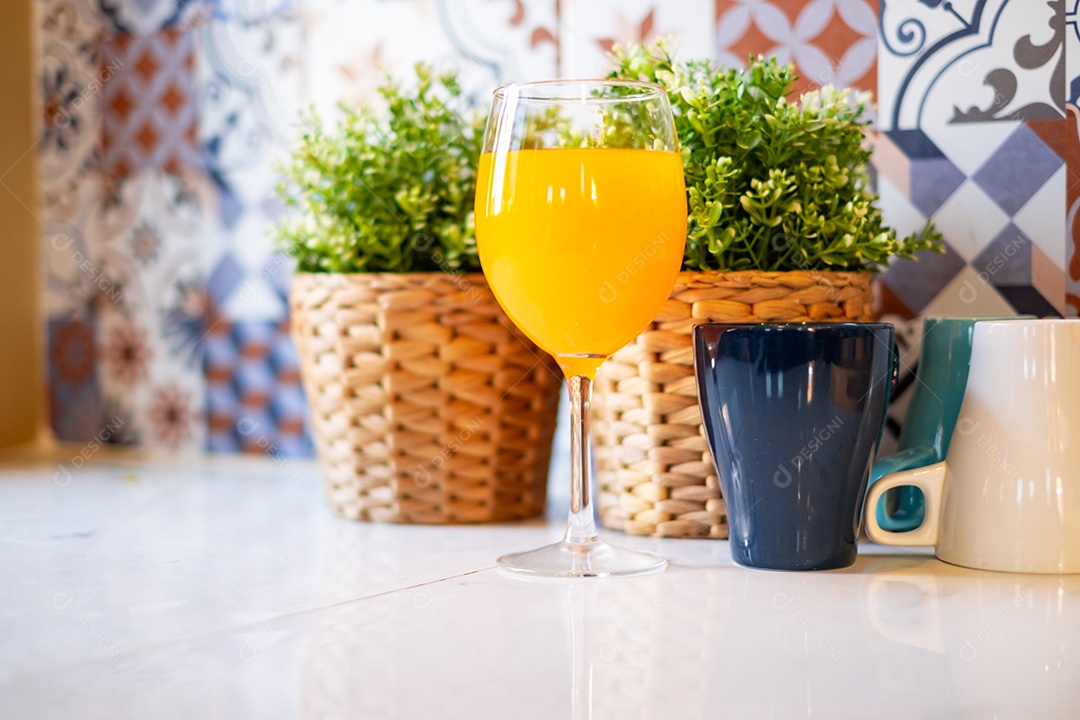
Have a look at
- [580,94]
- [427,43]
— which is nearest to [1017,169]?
[580,94]

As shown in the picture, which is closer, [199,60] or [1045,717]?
[1045,717]

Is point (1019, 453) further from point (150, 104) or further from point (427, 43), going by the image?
point (150, 104)

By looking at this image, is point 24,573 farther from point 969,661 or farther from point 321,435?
point 969,661

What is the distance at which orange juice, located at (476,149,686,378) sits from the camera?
2.52 ft

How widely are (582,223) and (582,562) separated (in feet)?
0.80

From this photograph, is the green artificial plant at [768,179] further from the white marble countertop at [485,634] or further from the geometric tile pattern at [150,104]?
the geometric tile pattern at [150,104]

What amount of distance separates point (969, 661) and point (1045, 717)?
83mm

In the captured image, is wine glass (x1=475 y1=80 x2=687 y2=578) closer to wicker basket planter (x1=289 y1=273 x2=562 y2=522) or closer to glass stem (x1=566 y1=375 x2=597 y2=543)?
glass stem (x1=566 y1=375 x2=597 y2=543)

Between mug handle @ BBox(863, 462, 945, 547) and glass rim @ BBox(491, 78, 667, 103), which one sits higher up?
glass rim @ BBox(491, 78, 667, 103)

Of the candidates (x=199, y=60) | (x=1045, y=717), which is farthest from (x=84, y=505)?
(x=1045, y=717)

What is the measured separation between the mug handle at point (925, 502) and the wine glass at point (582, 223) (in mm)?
167

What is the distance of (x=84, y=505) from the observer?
3.68 feet

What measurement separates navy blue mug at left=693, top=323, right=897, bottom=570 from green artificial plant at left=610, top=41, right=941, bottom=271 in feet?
0.35

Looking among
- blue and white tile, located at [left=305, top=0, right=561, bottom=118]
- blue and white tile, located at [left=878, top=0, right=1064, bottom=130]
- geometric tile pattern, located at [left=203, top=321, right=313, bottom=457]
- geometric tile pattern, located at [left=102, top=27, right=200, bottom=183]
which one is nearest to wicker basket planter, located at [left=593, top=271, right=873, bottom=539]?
blue and white tile, located at [left=878, top=0, right=1064, bottom=130]
